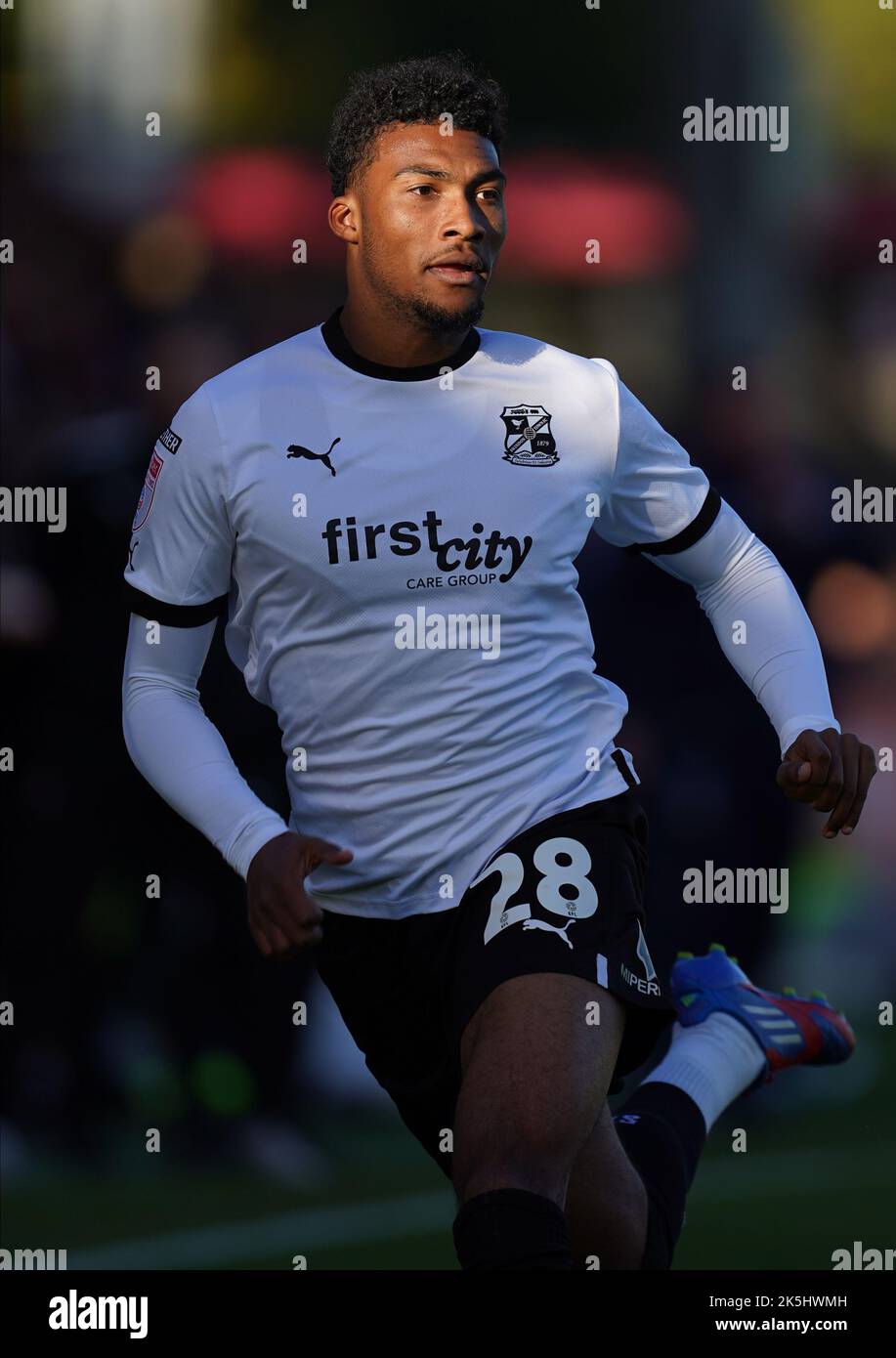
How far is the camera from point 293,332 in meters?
5.57

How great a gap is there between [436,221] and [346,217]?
26 cm

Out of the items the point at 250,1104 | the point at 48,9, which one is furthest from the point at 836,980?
the point at 48,9

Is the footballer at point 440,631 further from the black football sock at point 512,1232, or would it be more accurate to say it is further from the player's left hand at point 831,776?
the black football sock at point 512,1232

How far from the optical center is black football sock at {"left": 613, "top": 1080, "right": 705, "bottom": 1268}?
392cm

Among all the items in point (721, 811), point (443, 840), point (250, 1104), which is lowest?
point (250, 1104)

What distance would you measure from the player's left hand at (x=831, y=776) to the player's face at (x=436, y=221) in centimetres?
101

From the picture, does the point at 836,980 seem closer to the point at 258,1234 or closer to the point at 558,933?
the point at 258,1234

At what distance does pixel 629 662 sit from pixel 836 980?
1.16 metres

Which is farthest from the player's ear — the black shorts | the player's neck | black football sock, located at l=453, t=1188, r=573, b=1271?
black football sock, located at l=453, t=1188, r=573, b=1271

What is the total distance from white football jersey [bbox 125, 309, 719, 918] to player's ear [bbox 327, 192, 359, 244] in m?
0.21

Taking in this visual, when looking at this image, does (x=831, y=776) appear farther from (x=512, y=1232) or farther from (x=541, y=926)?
(x=512, y=1232)

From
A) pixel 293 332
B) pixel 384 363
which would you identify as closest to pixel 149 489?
pixel 384 363

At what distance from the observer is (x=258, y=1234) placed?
198 inches

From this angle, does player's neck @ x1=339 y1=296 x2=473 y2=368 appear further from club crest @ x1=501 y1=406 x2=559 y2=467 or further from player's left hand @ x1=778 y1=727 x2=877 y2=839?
player's left hand @ x1=778 y1=727 x2=877 y2=839
